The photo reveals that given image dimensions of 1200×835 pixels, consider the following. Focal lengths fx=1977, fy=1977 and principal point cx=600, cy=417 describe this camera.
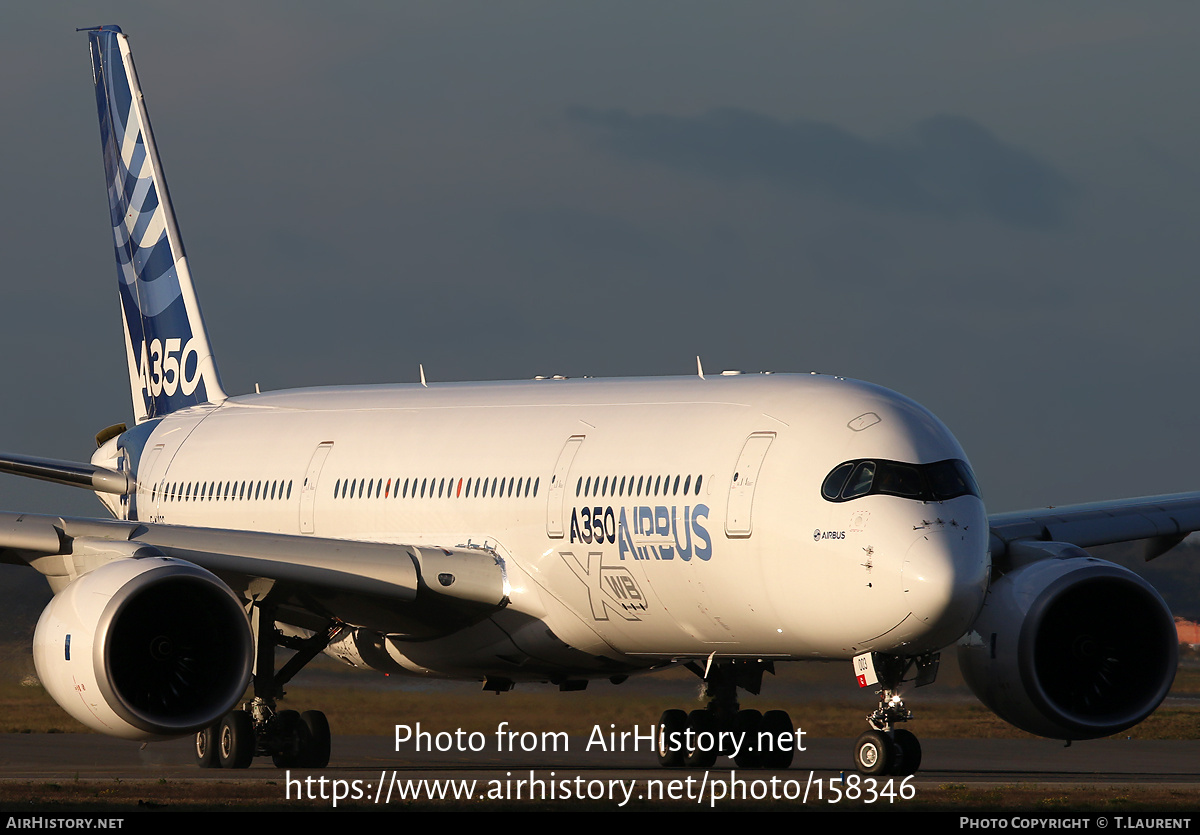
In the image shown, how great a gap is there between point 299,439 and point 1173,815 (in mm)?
14130

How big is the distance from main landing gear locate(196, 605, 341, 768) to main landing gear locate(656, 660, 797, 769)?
430cm

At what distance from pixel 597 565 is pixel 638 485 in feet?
3.25

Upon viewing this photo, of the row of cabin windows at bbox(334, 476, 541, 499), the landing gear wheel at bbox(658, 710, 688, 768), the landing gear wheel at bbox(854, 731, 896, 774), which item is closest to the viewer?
the landing gear wheel at bbox(854, 731, 896, 774)

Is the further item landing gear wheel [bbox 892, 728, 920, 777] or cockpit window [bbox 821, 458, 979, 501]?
landing gear wheel [bbox 892, 728, 920, 777]

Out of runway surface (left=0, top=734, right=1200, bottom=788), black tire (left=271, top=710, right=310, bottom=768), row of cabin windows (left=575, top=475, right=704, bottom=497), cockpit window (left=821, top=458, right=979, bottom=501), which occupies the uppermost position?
cockpit window (left=821, top=458, right=979, bottom=501)

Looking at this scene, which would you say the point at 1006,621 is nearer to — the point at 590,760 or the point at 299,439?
the point at 590,760

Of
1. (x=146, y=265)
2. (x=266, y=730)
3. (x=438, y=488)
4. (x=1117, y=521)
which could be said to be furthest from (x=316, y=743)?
(x=146, y=265)

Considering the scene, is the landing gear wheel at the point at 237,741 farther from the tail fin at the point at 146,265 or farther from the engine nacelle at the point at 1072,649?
the engine nacelle at the point at 1072,649

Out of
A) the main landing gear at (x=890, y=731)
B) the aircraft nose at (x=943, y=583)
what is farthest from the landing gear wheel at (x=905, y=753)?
the aircraft nose at (x=943, y=583)

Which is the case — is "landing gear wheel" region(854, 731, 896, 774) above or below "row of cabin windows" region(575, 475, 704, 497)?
below

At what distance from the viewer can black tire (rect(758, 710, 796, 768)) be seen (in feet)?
79.0

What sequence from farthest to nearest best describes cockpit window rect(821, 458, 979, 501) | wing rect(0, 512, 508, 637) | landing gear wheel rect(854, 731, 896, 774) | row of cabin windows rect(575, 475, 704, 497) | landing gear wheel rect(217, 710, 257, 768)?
1. landing gear wheel rect(217, 710, 257, 768)
2. wing rect(0, 512, 508, 637)
3. row of cabin windows rect(575, 475, 704, 497)
4. landing gear wheel rect(854, 731, 896, 774)
5. cockpit window rect(821, 458, 979, 501)

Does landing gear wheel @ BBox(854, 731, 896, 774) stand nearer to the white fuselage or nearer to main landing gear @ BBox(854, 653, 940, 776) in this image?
main landing gear @ BBox(854, 653, 940, 776)

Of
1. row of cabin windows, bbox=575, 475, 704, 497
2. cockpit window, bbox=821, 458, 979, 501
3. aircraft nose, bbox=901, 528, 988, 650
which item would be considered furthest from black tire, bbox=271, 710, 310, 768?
aircraft nose, bbox=901, 528, 988, 650
